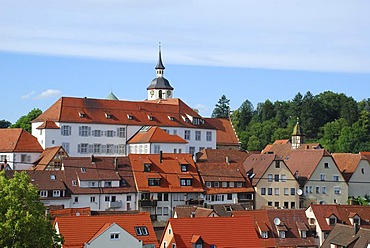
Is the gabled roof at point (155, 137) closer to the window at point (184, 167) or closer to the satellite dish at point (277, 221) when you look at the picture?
the window at point (184, 167)

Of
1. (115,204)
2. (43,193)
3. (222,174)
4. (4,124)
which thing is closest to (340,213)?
(222,174)

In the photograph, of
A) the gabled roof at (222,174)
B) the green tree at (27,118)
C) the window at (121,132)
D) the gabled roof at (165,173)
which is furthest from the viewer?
the green tree at (27,118)

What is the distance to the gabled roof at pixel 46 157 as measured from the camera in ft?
240

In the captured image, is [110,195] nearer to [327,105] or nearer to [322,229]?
[322,229]

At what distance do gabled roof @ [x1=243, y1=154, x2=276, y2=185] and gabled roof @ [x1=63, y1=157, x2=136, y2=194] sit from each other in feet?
44.0

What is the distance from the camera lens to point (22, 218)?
40.3m

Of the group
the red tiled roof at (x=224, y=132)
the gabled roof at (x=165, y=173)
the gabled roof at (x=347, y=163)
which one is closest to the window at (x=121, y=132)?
the gabled roof at (x=165, y=173)

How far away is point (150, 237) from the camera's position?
53.9 meters

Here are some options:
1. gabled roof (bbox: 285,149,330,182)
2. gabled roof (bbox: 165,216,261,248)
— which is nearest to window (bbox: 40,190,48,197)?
gabled roof (bbox: 165,216,261,248)

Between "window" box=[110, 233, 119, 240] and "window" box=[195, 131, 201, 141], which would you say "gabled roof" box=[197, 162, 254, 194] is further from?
"window" box=[110, 233, 119, 240]

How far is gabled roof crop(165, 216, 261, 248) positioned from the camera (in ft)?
178

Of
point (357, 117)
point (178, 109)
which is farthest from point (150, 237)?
point (357, 117)

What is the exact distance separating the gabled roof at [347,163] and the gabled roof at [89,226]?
32712mm

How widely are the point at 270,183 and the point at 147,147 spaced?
1607 cm
